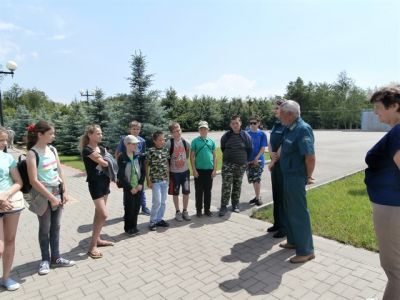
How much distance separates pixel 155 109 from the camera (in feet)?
42.7

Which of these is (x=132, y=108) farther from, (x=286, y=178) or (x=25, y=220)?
(x=286, y=178)

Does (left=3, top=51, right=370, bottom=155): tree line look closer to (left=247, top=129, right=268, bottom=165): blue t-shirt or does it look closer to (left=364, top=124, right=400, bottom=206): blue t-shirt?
(left=247, top=129, right=268, bottom=165): blue t-shirt

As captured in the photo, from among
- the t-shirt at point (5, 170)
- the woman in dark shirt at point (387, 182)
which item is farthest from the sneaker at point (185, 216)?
the woman in dark shirt at point (387, 182)

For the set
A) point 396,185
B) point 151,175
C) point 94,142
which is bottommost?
point 151,175

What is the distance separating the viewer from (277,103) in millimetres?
4766

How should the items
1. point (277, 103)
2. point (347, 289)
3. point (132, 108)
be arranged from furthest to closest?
point (132, 108), point (277, 103), point (347, 289)

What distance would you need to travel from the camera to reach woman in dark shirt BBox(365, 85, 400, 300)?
7.75 feet

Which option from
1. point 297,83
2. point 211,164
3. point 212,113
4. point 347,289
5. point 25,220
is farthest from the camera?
point 297,83

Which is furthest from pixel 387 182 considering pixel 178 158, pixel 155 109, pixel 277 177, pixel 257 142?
pixel 155 109

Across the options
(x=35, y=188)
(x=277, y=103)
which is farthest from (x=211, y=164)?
(x=35, y=188)

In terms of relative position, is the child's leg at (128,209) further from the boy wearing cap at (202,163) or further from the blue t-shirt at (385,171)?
the blue t-shirt at (385,171)

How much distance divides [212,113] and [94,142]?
42142mm

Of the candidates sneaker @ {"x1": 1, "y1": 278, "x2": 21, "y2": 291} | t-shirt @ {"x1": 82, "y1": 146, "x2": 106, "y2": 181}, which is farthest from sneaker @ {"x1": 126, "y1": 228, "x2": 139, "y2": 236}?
sneaker @ {"x1": 1, "y1": 278, "x2": 21, "y2": 291}

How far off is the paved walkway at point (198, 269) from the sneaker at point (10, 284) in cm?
7
